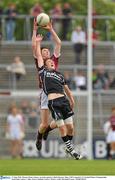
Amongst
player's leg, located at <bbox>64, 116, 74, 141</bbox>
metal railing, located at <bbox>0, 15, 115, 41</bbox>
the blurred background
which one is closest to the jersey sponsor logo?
player's leg, located at <bbox>64, 116, 74, 141</bbox>

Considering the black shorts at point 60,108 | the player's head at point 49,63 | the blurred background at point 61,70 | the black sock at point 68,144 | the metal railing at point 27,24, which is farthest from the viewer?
the metal railing at point 27,24

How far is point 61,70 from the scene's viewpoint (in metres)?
36.6

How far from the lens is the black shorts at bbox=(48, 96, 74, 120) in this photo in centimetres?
1908

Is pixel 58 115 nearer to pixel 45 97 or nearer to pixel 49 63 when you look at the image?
pixel 45 97

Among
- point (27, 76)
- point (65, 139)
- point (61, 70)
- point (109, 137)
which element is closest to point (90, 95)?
point (109, 137)

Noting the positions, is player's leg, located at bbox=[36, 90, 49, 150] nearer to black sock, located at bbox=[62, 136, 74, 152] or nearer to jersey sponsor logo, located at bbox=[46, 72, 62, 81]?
jersey sponsor logo, located at bbox=[46, 72, 62, 81]

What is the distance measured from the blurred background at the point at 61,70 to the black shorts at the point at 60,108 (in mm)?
13682

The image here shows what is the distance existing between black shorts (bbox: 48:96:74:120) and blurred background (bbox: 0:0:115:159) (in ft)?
44.9

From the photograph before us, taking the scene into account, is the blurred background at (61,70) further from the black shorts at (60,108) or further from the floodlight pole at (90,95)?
the black shorts at (60,108)

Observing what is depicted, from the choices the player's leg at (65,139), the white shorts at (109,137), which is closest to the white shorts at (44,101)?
the player's leg at (65,139)

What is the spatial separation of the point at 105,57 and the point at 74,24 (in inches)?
87.3

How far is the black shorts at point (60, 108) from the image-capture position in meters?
19.1

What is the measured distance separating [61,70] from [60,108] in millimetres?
17556

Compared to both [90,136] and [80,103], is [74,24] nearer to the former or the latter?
[80,103]
